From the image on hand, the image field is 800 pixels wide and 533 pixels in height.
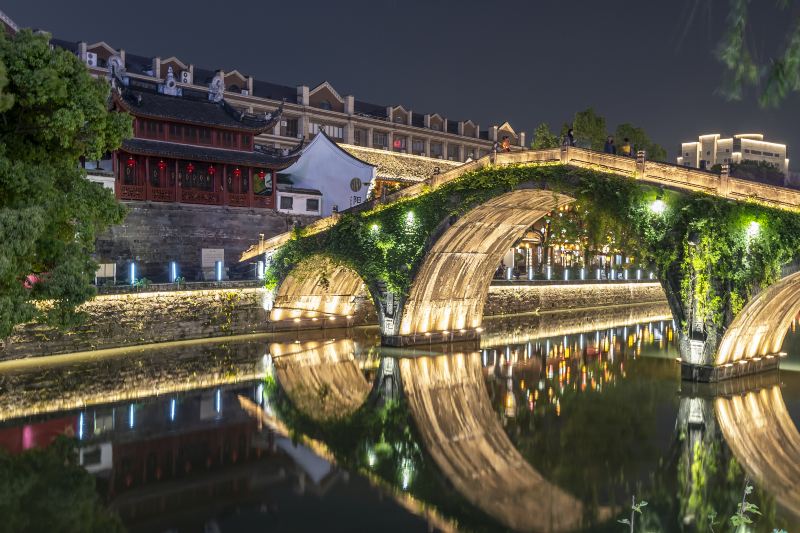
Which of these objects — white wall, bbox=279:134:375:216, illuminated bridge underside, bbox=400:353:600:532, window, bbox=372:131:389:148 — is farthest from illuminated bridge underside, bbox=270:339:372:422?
window, bbox=372:131:389:148

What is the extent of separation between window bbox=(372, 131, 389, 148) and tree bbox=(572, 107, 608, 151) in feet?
62.1

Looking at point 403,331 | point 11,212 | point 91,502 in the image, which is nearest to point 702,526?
point 91,502

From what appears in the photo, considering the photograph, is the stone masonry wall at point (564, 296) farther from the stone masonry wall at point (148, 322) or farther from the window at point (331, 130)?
the window at point (331, 130)

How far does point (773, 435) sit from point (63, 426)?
16043 millimetres

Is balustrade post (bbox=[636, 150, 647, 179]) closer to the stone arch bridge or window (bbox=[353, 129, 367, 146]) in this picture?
the stone arch bridge

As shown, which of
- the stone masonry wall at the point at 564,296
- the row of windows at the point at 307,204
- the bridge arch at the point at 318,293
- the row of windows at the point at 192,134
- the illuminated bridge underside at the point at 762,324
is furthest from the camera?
the row of windows at the point at 307,204

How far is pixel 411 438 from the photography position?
16062 mm

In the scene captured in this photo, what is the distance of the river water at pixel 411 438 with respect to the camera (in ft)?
38.3

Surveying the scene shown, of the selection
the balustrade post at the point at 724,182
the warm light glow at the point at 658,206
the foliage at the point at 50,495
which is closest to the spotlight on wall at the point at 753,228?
the balustrade post at the point at 724,182

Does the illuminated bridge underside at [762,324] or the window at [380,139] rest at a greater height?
the window at [380,139]

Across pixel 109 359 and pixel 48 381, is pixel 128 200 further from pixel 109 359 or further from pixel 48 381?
pixel 48 381

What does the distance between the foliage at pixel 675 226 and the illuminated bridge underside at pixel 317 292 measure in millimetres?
7457

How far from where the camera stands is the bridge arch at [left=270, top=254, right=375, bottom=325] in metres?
32.6

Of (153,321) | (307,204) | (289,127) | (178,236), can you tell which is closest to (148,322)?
(153,321)
